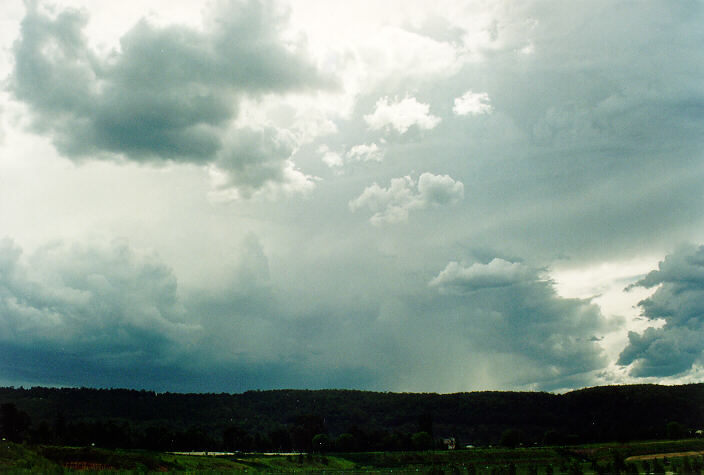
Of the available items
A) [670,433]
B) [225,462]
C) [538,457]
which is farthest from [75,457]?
[670,433]

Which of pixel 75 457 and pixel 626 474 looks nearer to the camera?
pixel 626 474

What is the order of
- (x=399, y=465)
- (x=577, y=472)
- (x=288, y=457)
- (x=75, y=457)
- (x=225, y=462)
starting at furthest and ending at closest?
(x=288, y=457) → (x=399, y=465) → (x=225, y=462) → (x=75, y=457) → (x=577, y=472)

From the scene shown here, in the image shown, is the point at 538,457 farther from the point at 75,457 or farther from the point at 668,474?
the point at 75,457

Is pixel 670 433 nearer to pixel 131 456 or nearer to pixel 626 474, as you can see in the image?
pixel 626 474

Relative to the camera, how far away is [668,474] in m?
92.6

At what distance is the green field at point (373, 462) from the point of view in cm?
9975

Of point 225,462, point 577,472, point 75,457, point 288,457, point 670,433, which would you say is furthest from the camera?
point 670,433

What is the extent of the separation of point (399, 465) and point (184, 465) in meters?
63.3

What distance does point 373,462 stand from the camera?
184750mm

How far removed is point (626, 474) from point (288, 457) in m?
116

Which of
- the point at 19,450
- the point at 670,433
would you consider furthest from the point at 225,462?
the point at 670,433

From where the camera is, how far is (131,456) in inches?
5138

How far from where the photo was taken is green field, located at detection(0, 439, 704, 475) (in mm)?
99750

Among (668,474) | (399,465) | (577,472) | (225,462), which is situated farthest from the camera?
(399,465)
